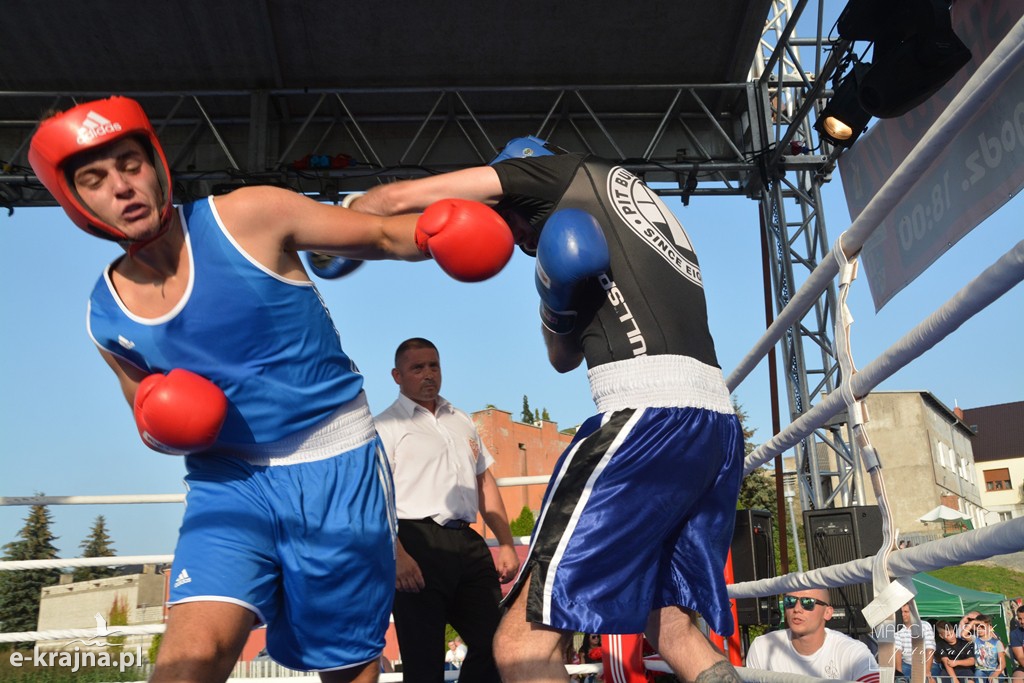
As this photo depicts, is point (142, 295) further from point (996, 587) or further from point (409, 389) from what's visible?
point (996, 587)

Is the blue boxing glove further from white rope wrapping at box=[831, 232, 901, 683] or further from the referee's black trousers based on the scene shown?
the referee's black trousers

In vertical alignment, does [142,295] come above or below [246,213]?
below

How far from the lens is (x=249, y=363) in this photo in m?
1.92

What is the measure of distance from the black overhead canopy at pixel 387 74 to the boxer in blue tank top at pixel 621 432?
5125 mm

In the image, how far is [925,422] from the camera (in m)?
38.0

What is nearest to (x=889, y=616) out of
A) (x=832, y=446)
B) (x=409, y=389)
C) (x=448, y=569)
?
(x=448, y=569)

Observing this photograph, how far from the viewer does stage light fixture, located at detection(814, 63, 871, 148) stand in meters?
5.75

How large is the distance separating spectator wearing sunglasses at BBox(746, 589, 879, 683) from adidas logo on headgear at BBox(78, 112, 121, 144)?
2.74m

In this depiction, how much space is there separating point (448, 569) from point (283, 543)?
1.47 metres

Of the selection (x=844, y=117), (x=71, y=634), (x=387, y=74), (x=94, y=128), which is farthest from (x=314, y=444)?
(x=387, y=74)

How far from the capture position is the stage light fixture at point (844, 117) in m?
5.75

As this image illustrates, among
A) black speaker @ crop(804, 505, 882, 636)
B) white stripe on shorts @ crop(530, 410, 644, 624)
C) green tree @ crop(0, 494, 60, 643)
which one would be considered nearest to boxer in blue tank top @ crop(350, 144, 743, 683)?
white stripe on shorts @ crop(530, 410, 644, 624)

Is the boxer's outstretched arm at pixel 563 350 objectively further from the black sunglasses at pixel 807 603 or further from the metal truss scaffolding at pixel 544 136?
the metal truss scaffolding at pixel 544 136

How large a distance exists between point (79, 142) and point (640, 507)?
1368mm
